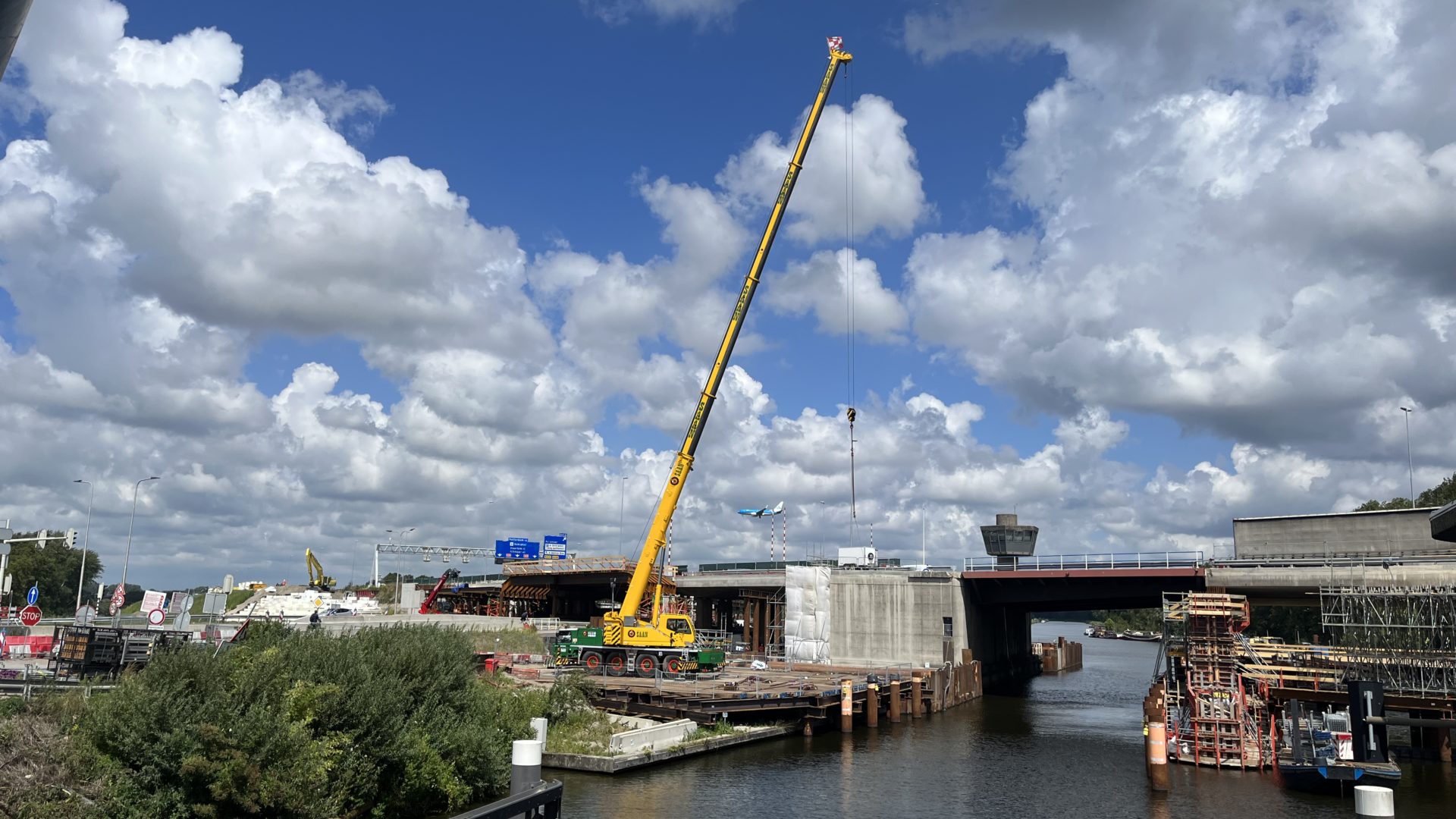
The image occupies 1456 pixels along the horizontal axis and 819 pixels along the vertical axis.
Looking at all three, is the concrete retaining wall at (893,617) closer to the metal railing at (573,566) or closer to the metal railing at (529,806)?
the metal railing at (573,566)

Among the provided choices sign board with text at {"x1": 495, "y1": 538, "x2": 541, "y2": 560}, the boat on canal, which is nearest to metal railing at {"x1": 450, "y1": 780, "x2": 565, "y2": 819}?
the boat on canal

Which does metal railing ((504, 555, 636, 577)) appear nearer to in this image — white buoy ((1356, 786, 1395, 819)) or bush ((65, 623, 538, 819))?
bush ((65, 623, 538, 819))

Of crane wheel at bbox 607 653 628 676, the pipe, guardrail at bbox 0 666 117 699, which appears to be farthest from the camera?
crane wheel at bbox 607 653 628 676

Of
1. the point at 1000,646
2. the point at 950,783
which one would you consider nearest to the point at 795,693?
the point at 950,783

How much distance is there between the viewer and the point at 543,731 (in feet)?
114

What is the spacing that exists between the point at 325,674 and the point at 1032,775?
29662 mm

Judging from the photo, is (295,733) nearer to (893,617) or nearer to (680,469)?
(680,469)

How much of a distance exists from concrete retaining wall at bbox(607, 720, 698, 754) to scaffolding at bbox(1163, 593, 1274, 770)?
21.0m

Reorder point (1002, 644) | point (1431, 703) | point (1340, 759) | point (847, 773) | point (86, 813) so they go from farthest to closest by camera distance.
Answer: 1. point (1002, 644)
2. point (1431, 703)
3. point (847, 773)
4. point (1340, 759)
5. point (86, 813)

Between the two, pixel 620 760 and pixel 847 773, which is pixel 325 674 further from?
pixel 847 773

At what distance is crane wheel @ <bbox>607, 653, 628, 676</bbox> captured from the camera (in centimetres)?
5800

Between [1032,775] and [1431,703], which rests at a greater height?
[1431,703]

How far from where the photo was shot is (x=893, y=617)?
70.4 metres

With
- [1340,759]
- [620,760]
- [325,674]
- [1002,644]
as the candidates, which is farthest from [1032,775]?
[1002,644]
